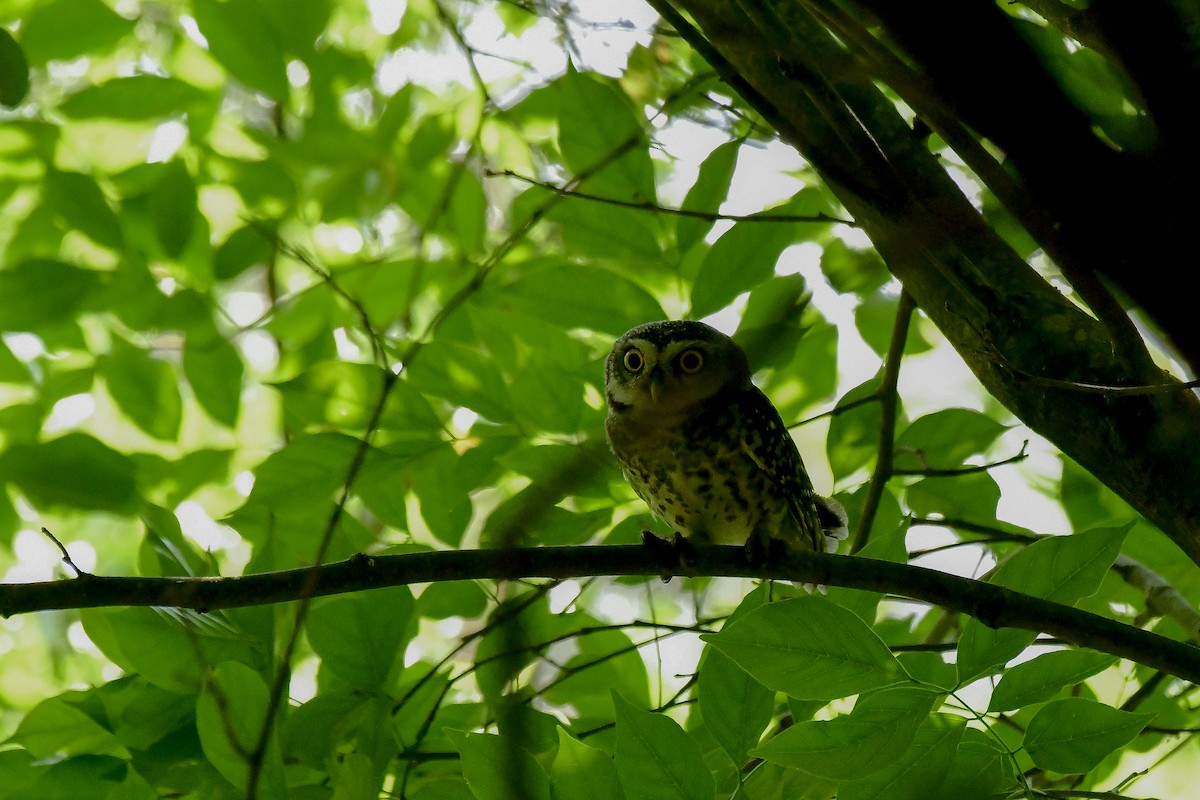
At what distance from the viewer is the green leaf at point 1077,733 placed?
1.66 metres

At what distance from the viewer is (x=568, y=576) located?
1.82m

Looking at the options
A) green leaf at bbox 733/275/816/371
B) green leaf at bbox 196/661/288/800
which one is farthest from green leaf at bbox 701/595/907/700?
green leaf at bbox 196/661/288/800

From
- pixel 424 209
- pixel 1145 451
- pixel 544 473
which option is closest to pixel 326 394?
pixel 544 473

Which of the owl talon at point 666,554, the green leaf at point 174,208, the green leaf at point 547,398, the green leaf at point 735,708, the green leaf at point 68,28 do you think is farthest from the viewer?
the green leaf at point 174,208

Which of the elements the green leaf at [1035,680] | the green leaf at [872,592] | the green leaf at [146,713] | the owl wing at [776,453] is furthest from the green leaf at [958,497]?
the green leaf at [146,713]

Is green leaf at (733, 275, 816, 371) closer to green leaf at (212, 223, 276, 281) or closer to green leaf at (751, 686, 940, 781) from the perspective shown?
green leaf at (751, 686, 940, 781)

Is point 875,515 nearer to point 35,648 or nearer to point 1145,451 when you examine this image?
point 1145,451

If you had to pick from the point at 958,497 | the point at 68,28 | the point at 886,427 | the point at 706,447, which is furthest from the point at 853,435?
the point at 68,28

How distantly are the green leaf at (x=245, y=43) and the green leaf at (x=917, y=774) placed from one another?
260cm

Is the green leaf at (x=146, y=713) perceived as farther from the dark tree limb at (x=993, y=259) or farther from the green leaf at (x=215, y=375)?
the dark tree limb at (x=993, y=259)

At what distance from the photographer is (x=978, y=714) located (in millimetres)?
1664

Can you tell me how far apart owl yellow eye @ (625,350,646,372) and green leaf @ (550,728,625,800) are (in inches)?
71.4

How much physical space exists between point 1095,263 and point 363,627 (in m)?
1.49

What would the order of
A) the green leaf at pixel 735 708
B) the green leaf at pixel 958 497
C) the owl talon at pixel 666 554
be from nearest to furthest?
1. the green leaf at pixel 735 708
2. the owl talon at pixel 666 554
3. the green leaf at pixel 958 497
